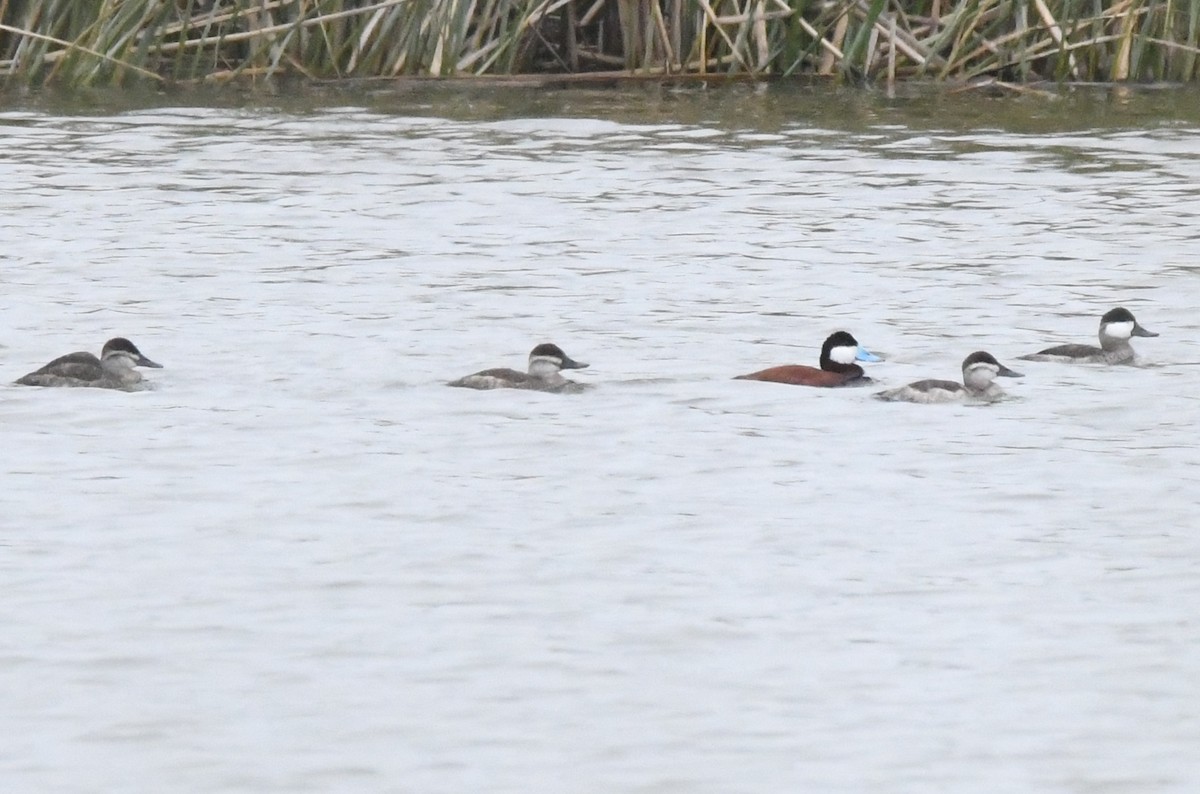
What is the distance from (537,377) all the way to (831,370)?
4.00 ft

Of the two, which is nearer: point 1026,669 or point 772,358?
point 1026,669

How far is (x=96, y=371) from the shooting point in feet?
32.1

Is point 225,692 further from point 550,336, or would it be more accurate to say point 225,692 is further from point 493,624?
point 550,336

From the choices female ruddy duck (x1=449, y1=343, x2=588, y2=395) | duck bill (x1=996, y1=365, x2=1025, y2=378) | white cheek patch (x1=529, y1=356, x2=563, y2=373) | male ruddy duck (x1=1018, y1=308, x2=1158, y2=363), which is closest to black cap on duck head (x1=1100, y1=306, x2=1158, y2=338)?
Answer: male ruddy duck (x1=1018, y1=308, x2=1158, y2=363)

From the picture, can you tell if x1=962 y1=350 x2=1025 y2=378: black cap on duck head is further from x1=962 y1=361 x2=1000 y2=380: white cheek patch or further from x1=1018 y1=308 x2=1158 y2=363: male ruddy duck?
x1=1018 y1=308 x2=1158 y2=363: male ruddy duck

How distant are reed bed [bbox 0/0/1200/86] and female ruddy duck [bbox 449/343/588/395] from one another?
8.91 m

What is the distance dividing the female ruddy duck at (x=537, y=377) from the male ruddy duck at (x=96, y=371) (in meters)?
1.29

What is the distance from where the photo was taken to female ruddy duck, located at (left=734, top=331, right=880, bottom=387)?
9906 millimetres

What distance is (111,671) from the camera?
6.07m

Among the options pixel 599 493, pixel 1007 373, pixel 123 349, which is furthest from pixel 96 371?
pixel 1007 373

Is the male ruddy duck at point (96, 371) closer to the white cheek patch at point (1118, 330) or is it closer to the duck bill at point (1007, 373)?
the duck bill at point (1007, 373)

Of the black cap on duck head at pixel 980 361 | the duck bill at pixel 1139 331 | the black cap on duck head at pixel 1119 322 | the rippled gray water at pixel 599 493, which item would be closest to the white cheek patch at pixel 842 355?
the rippled gray water at pixel 599 493

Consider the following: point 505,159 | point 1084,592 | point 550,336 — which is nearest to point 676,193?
point 505,159

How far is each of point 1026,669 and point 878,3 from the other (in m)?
12.5
